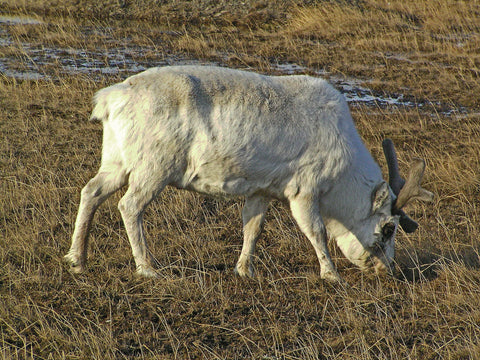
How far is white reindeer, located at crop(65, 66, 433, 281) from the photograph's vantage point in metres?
5.18

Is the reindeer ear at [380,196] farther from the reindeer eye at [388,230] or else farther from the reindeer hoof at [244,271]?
the reindeer hoof at [244,271]

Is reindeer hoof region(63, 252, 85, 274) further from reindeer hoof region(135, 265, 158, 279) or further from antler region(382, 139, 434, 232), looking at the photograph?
antler region(382, 139, 434, 232)

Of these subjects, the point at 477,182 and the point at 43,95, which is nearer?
the point at 477,182

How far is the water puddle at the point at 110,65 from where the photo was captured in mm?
12680

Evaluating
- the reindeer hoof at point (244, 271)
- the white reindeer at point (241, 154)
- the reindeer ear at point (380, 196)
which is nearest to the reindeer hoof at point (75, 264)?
the white reindeer at point (241, 154)

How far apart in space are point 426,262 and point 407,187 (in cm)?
107

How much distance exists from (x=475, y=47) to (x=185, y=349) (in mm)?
14223

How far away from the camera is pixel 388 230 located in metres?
5.81

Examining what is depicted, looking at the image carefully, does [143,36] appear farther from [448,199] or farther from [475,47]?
[448,199]

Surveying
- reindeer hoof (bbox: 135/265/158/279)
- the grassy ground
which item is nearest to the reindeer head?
the grassy ground

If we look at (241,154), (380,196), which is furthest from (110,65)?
(380,196)

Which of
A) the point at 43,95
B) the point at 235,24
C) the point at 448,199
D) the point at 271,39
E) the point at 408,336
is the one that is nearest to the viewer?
the point at 408,336

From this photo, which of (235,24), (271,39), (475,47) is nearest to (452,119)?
(475,47)

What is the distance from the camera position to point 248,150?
5.29 meters
